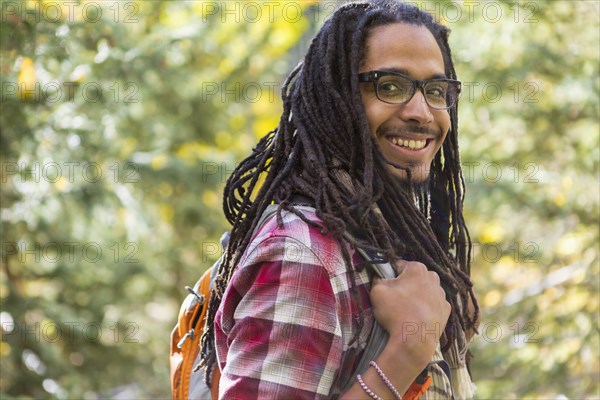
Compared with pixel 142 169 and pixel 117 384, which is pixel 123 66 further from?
pixel 117 384

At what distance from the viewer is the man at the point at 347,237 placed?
200cm

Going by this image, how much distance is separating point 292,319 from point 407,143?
28.3 inches

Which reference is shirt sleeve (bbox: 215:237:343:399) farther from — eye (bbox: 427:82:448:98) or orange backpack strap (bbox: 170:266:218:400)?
eye (bbox: 427:82:448:98)

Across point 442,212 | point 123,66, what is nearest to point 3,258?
point 123,66

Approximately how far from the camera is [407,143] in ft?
7.92

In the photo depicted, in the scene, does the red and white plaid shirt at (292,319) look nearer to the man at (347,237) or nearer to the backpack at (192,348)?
the man at (347,237)

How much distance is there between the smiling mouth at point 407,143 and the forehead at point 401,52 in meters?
0.19

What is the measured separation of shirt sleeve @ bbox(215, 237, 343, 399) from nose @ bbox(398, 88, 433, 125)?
583 mm

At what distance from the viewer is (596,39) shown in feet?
18.4

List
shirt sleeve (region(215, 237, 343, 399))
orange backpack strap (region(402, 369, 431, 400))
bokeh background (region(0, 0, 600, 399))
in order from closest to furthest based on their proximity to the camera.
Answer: shirt sleeve (region(215, 237, 343, 399)) < orange backpack strap (region(402, 369, 431, 400)) < bokeh background (region(0, 0, 600, 399))

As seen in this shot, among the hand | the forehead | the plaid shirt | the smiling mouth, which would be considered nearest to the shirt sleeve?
the plaid shirt

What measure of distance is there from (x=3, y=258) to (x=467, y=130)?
3.77 m

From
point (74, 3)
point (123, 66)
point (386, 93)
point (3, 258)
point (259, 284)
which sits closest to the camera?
point (259, 284)

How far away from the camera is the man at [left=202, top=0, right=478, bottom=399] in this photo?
2004 mm
